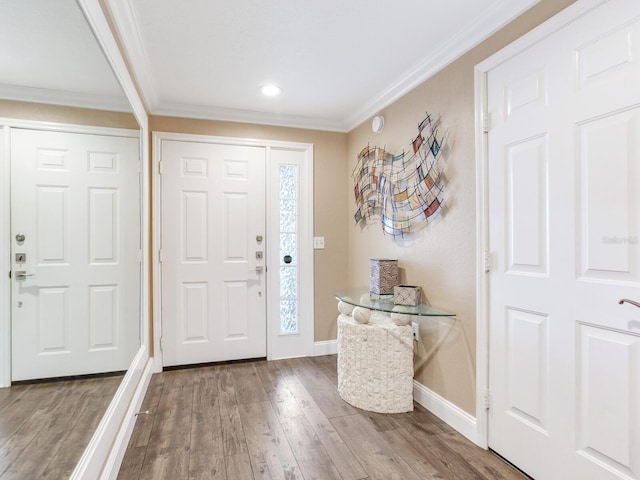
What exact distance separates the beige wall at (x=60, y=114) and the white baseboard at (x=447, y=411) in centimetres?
240

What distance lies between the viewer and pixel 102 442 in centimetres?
158

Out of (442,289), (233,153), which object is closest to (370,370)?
(442,289)

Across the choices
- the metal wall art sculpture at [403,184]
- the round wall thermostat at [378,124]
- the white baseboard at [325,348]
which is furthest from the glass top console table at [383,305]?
the round wall thermostat at [378,124]

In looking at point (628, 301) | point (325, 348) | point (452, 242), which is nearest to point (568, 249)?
point (628, 301)

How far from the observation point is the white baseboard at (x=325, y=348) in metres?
3.59

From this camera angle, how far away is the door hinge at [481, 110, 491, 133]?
Answer: 1.96m

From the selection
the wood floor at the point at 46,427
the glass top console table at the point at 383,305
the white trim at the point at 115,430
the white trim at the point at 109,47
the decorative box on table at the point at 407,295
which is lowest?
the white trim at the point at 115,430

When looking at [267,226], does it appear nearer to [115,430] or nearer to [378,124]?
[378,124]

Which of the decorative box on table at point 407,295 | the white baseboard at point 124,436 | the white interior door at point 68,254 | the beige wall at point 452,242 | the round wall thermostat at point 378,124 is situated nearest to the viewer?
the white interior door at point 68,254

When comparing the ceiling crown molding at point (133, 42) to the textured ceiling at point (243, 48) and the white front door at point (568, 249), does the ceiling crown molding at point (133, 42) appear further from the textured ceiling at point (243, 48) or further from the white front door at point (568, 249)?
the white front door at point (568, 249)

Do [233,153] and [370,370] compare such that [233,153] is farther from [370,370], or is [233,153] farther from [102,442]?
[102,442]

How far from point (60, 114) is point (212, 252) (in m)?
2.15

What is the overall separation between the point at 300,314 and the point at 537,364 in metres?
2.23

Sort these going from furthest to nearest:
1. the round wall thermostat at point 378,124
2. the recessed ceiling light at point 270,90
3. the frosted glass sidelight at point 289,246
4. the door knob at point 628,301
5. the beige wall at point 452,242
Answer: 1. the frosted glass sidelight at point 289,246
2. the round wall thermostat at point 378,124
3. the recessed ceiling light at point 270,90
4. the beige wall at point 452,242
5. the door knob at point 628,301
